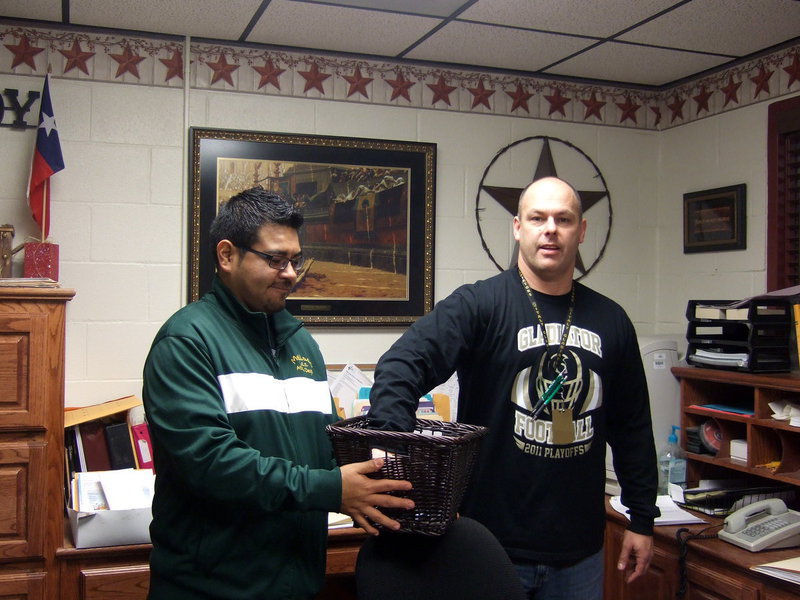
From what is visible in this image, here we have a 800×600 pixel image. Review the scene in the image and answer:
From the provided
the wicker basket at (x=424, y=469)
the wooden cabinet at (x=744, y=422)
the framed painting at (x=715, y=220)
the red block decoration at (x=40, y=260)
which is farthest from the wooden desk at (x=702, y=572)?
the red block decoration at (x=40, y=260)

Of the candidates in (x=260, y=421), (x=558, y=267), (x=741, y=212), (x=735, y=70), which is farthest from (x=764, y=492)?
(x=260, y=421)

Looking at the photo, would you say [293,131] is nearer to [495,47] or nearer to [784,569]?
[495,47]

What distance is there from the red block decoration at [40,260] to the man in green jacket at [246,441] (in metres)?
1.44

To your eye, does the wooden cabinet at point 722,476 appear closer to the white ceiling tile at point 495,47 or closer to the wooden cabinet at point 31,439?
the white ceiling tile at point 495,47

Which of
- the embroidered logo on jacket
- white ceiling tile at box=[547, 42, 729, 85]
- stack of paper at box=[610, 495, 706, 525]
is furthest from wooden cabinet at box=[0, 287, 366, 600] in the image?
white ceiling tile at box=[547, 42, 729, 85]

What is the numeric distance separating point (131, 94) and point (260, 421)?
197cm

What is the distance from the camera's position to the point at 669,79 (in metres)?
3.76

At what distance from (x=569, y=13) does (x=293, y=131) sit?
3.83 feet

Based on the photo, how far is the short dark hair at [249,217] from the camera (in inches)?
69.1

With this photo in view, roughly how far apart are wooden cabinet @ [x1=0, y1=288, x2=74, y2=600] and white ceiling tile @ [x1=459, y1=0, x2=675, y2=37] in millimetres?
1686

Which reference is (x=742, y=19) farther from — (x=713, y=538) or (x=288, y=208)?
(x=288, y=208)

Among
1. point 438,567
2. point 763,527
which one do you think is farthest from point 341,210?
point 438,567

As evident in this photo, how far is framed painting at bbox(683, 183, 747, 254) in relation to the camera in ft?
11.3

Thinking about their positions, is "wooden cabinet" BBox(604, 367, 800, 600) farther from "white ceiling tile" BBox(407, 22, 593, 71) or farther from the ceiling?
"white ceiling tile" BBox(407, 22, 593, 71)
